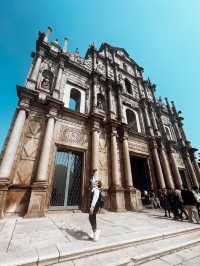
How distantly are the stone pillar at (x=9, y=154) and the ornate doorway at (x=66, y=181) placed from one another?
2.38m

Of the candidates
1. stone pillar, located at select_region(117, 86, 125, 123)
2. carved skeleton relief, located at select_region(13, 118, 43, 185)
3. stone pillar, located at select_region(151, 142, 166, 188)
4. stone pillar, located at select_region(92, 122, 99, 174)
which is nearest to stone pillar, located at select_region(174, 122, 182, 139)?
stone pillar, located at select_region(151, 142, 166, 188)

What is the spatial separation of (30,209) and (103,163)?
5.01 metres

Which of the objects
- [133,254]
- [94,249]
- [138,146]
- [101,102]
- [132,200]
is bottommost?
[133,254]

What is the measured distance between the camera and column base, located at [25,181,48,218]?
6.00 meters

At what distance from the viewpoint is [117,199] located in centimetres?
834

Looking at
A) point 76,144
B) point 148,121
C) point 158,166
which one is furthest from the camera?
point 148,121

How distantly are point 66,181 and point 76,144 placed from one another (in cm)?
233

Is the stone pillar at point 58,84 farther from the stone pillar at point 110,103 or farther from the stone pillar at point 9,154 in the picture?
the stone pillar at point 110,103

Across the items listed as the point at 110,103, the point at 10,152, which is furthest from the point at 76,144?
the point at 110,103

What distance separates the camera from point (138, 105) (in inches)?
611

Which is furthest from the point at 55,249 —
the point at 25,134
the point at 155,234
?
the point at 25,134

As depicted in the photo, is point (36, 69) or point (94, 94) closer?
point (36, 69)

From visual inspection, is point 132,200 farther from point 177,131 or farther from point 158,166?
point 177,131

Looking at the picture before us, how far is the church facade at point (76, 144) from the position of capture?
268 inches
